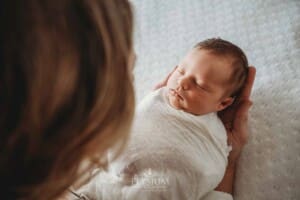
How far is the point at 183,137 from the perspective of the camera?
90 cm

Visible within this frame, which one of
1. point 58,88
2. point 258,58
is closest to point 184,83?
point 258,58

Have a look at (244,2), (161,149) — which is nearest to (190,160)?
(161,149)

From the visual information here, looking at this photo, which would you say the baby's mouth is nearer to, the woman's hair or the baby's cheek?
the baby's cheek

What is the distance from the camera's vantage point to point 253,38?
1.12m

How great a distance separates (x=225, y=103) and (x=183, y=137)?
6.1 inches

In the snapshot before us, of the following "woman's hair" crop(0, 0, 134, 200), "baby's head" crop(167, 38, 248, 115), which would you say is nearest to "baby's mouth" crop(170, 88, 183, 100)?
"baby's head" crop(167, 38, 248, 115)

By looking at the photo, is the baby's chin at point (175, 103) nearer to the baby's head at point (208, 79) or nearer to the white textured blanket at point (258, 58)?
the baby's head at point (208, 79)

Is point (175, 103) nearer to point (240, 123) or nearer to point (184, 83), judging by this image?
point (184, 83)

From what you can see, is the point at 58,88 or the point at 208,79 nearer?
the point at 58,88

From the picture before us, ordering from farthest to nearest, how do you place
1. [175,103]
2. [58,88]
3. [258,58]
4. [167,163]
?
1. [258,58]
2. [175,103]
3. [167,163]
4. [58,88]

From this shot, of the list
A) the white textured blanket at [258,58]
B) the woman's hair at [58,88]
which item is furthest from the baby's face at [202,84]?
the woman's hair at [58,88]

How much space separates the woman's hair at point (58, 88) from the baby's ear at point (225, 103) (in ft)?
1.53

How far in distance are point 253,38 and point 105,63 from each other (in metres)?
0.75

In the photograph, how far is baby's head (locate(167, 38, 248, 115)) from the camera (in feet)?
3.04
